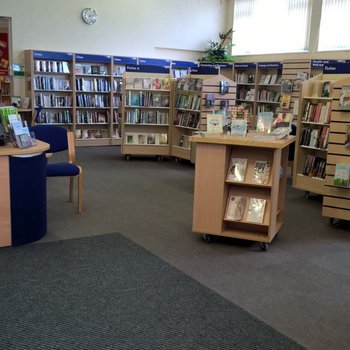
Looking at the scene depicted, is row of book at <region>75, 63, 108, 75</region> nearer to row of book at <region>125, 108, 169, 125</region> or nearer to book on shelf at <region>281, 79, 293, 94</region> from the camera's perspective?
row of book at <region>125, 108, 169, 125</region>

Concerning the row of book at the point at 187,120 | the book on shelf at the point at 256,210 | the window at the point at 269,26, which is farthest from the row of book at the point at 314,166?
the window at the point at 269,26

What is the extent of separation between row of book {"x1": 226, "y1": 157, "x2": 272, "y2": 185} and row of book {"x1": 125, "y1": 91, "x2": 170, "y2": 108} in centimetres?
501

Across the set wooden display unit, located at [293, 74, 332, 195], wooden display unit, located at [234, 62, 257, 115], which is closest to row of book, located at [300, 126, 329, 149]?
wooden display unit, located at [293, 74, 332, 195]

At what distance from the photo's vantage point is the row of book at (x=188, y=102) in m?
8.52

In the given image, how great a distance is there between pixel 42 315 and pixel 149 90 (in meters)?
6.63

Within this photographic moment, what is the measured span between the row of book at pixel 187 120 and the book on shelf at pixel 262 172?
14.0ft

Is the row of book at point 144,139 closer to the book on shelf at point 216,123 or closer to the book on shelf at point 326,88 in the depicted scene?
the book on shelf at point 326,88

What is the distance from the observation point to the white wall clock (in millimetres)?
11164

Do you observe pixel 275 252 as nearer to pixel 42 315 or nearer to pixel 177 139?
pixel 42 315

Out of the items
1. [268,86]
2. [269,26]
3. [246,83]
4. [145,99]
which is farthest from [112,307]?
[269,26]

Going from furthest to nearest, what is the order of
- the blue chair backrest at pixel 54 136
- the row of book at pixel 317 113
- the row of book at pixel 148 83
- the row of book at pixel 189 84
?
the row of book at pixel 148 83 < the row of book at pixel 189 84 < the row of book at pixel 317 113 < the blue chair backrest at pixel 54 136

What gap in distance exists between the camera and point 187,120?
883cm

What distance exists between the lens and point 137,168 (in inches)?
332

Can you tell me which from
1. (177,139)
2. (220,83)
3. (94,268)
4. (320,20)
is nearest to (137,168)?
(177,139)
